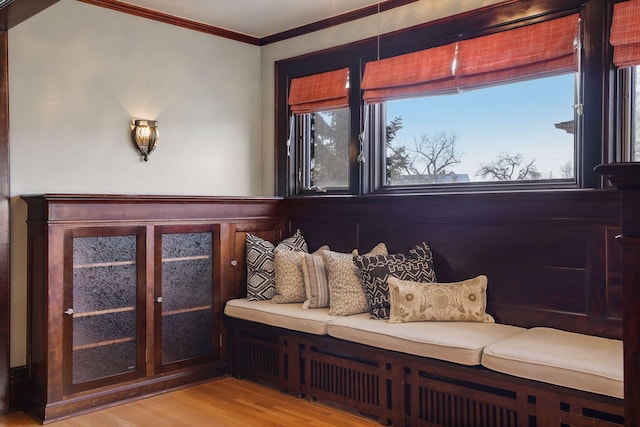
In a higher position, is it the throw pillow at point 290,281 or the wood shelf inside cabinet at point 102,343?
the throw pillow at point 290,281

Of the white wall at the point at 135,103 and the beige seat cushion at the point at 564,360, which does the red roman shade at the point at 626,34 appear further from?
the beige seat cushion at the point at 564,360

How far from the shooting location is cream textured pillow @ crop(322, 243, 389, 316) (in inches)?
140

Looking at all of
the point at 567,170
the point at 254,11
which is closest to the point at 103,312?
the point at 254,11

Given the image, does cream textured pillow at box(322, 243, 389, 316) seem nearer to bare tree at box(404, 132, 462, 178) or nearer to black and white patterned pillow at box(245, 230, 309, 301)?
black and white patterned pillow at box(245, 230, 309, 301)

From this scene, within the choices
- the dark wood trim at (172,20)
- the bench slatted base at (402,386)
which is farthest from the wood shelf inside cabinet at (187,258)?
the dark wood trim at (172,20)

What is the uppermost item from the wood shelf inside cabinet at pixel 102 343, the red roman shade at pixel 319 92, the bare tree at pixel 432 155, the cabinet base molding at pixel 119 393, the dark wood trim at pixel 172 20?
the dark wood trim at pixel 172 20

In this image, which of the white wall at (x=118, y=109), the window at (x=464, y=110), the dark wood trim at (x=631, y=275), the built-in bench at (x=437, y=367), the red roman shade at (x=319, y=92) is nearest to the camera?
the dark wood trim at (x=631, y=275)

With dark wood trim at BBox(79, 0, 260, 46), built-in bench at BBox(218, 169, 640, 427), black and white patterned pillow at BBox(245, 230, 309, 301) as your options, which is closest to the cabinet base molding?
built-in bench at BBox(218, 169, 640, 427)

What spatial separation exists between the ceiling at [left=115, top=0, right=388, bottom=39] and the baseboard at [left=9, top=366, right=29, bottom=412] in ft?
8.13

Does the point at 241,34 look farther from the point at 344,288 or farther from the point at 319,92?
the point at 344,288

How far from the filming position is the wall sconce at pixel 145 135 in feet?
13.3

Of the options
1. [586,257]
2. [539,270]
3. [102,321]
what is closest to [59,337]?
[102,321]

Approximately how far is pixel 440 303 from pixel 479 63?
1464mm

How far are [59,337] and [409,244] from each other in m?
2.19
